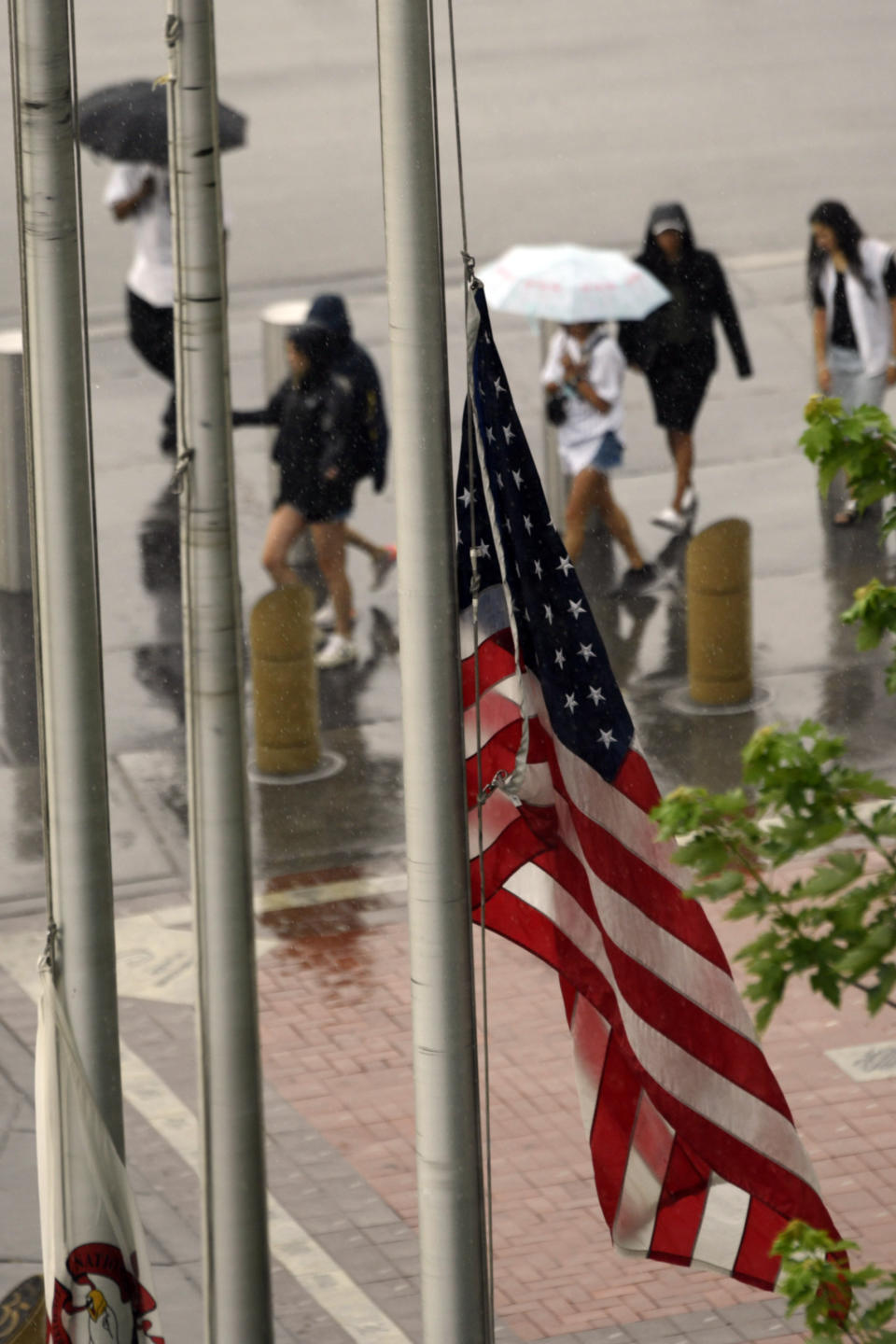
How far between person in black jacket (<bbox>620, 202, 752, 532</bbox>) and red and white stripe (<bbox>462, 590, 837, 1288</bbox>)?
988 centimetres

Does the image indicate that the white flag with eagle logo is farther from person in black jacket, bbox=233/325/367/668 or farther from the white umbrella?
the white umbrella

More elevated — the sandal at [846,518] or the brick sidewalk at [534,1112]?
the sandal at [846,518]

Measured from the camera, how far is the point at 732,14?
3175cm

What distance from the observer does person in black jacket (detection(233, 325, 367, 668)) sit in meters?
14.7

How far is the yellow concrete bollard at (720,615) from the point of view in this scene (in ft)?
47.2

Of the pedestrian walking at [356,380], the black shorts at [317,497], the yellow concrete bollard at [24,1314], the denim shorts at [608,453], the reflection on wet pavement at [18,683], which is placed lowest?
the yellow concrete bollard at [24,1314]

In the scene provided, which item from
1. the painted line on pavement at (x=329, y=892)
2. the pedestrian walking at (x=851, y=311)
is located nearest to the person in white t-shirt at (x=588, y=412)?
the pedestrian walking at (x=851, y=311)

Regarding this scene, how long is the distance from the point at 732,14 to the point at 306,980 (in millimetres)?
22416

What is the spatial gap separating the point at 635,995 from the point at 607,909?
245 mm

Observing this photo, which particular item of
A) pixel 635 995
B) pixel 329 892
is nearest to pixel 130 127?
pixel 329 892

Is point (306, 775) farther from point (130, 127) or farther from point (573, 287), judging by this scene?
point (130, 127)

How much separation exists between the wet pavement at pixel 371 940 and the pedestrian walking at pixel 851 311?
1076 millimetres

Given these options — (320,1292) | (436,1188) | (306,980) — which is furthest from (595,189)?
(436,1188)

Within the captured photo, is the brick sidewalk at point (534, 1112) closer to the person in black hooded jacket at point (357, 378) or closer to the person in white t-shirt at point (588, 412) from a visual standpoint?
the person in black hooded jacket at point (357, 378)
